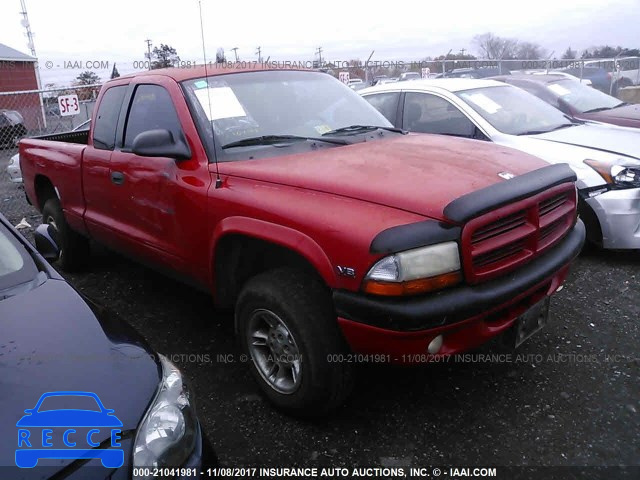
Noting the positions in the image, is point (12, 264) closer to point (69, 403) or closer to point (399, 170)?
point (69, 403)

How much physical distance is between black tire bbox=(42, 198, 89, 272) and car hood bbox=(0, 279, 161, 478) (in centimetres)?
305

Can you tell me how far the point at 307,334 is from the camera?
2.46 meters

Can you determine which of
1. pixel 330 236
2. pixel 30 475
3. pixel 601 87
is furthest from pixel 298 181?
pixel 601 87

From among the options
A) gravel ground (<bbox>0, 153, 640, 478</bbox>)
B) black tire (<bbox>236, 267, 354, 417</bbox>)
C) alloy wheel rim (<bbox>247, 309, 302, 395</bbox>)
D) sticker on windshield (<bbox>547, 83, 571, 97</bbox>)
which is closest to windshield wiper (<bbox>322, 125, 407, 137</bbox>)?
black tire (<bbox>236, 267, 354, 417</bbox>)

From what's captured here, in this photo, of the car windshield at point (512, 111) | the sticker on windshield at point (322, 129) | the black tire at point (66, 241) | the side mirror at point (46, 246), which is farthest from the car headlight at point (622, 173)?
the black tire at point (66, 241)

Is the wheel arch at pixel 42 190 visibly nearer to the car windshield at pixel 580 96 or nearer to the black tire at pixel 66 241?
the black tire at pixel 66 241

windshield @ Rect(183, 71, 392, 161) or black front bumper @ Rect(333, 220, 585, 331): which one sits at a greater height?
windshield @ Rect(183, 71, 392, 161)

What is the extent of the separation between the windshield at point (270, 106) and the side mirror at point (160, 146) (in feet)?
0.53

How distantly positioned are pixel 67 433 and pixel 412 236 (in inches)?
56.1

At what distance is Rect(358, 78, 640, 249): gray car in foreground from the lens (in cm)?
438

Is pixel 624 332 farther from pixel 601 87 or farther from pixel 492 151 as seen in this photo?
pixel 601 87

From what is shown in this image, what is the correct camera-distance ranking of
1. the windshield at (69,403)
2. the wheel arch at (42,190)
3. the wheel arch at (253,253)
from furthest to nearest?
the wheel arch at (42,190) < the wheel arch at (253,253) < the windshield at (69,403)

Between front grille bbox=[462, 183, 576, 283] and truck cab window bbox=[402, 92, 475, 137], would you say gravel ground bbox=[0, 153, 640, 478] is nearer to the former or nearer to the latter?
front grille bbox=[462, 183, 576, 283]

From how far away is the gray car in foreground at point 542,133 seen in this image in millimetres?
4379
